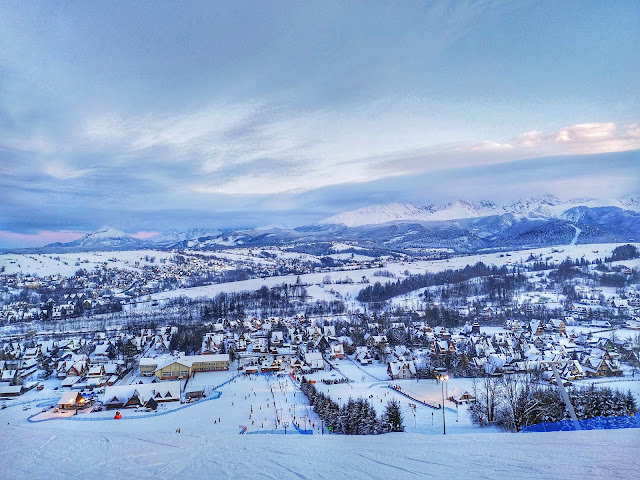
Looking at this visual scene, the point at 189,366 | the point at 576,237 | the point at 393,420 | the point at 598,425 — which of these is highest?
the point at 576,237

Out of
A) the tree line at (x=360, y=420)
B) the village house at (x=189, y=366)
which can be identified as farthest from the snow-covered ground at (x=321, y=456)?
the village house at (x=189, y=366)

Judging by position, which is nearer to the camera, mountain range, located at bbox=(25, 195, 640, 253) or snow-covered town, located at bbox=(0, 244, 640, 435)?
snow-covered town, located at bbox=(0, 244, 640, 435)

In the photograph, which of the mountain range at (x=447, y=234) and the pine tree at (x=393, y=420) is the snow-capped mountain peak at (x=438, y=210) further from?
the pine tree at (x=393, y=420)

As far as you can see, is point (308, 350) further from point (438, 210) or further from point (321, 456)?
point (438, 210)

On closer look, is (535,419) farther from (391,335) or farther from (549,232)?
(549,232)

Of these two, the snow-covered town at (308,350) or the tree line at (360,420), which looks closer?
the tree line at (360,420)

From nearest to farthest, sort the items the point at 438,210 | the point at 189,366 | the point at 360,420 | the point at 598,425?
the point at 598,425
the point at 360,420
the point at 189,366
the point at 438,210

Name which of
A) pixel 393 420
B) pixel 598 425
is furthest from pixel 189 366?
pixel 598 425

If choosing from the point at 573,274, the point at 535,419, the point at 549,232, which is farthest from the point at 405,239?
the point at 535,419

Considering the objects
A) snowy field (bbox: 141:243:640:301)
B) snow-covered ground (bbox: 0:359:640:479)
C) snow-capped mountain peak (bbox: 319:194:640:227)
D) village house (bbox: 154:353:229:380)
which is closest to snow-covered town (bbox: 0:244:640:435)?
village house (bbox: 154:353:229:380)

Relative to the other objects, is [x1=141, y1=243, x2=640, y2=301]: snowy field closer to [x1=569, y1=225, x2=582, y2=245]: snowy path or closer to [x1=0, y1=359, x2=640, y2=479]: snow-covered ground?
[x1=569, y1=225, x2=582, y2=245]: snowy path

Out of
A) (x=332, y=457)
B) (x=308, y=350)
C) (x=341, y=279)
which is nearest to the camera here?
(x=332, y=457)
